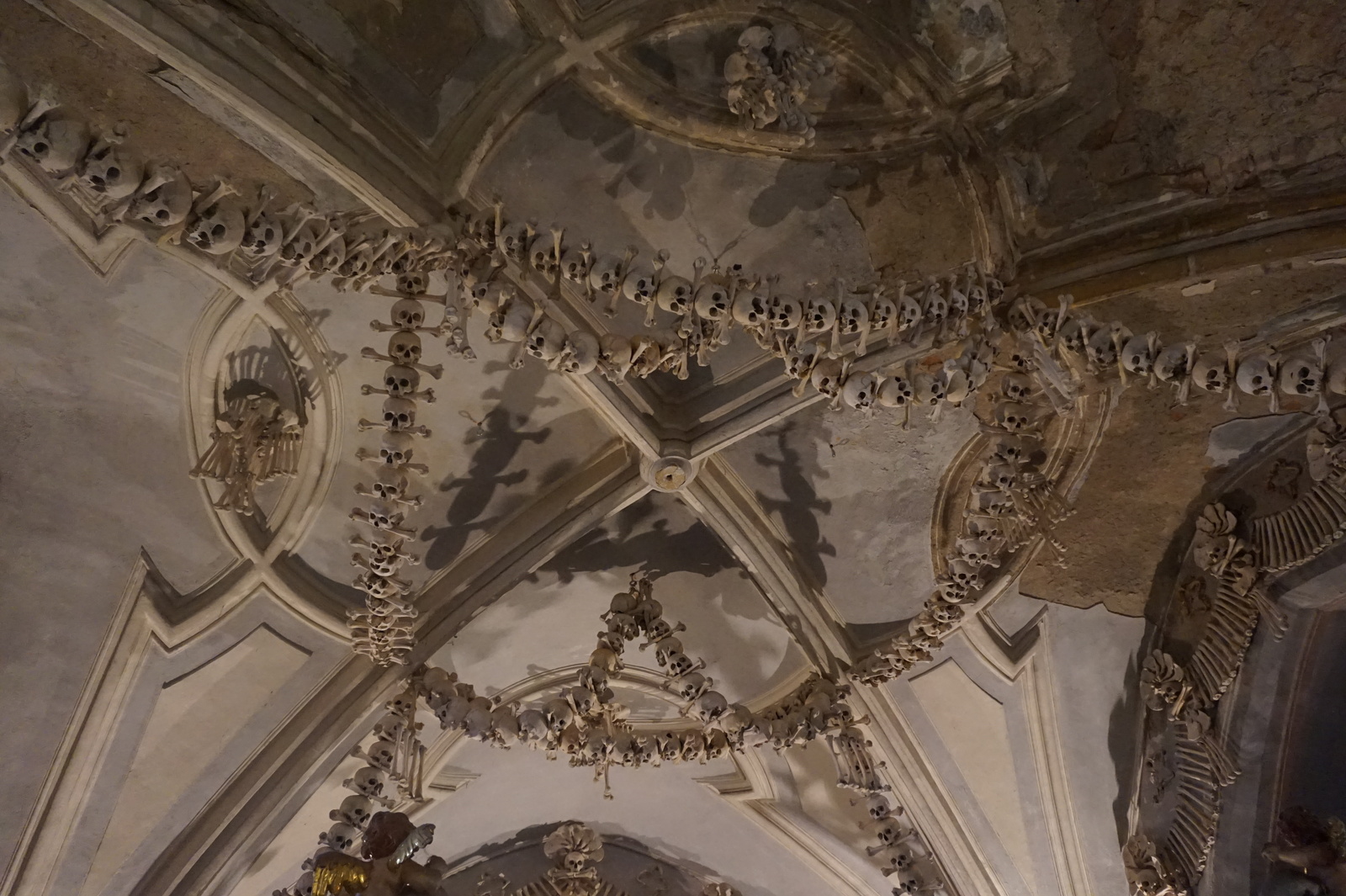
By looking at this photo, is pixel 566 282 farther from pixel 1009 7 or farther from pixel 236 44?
pixel 1009 7

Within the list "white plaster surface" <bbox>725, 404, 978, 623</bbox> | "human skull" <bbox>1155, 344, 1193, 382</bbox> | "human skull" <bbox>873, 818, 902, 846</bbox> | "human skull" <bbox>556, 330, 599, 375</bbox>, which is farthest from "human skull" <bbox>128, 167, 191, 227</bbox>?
"human skull" <bbox>873, 818, 902, 846</bbox>

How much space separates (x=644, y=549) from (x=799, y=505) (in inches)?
29.3

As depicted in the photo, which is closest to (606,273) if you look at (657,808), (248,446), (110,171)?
(110,171)

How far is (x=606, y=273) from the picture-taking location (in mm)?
3137

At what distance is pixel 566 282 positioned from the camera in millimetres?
4012

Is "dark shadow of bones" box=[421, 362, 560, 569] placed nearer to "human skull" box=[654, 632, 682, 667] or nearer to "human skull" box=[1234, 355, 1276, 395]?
"human skull" box=[654, 632, 682, 667]

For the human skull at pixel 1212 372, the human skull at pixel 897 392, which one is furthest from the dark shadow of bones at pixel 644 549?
the human skull at pixel 1212 372

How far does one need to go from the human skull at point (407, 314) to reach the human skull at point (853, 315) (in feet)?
4.35

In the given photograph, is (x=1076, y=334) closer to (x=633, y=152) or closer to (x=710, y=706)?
(x=633, y=152)

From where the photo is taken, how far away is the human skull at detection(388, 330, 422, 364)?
3.35 m

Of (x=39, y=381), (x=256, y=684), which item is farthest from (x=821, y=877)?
(x=39, y=381)

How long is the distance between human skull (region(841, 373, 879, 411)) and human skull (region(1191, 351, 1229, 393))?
0.95 meters

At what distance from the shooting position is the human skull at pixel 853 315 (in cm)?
320

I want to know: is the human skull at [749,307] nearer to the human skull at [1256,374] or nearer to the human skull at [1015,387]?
the human skull at [1015,387]
